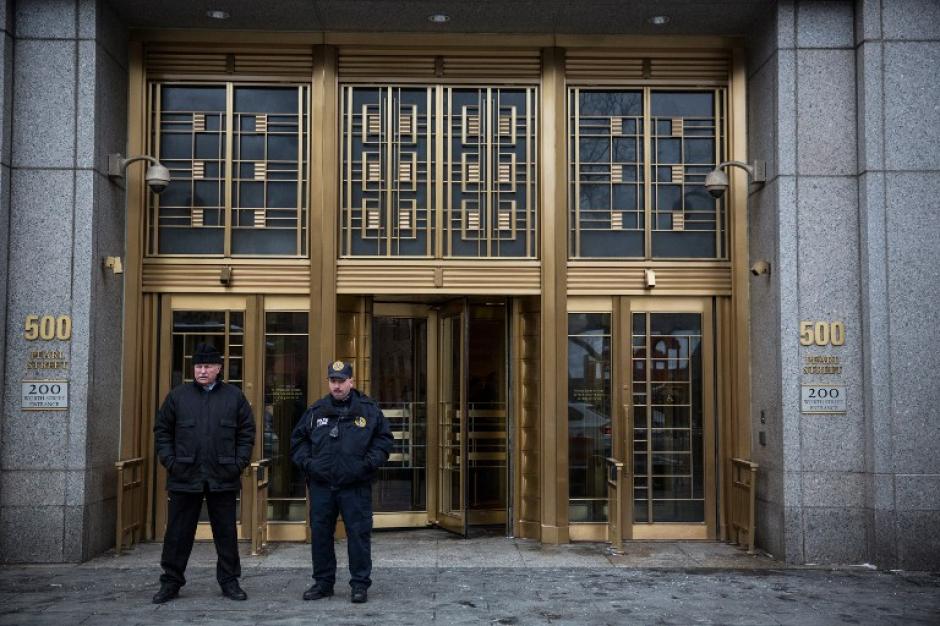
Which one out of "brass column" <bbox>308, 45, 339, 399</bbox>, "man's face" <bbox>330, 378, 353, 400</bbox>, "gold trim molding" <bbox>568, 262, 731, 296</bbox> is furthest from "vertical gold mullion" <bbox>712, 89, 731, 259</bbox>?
"man's face" <bbox>330, 378, 353, 400</bbox>

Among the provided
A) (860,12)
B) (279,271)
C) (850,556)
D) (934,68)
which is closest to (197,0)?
(279,271)

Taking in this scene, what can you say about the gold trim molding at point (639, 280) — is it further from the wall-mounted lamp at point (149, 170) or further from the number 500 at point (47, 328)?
the number 500 at point (47, 328)

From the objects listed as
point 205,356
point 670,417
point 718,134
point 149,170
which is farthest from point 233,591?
point 718,134

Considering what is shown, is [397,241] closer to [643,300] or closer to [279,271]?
[279,271]

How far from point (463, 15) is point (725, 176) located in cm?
311

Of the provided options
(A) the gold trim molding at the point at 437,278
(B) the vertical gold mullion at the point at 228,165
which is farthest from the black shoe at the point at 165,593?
(B) the vertical gold mullion at the point at 228,165

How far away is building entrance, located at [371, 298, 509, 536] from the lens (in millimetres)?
10695

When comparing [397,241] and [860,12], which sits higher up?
[860,12]

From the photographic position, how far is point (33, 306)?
9281 millimetres

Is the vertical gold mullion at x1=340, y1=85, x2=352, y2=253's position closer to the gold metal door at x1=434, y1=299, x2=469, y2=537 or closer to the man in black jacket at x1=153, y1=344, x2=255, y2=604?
the gold metal door at x1=434, y1=299, x2=469, y2=537

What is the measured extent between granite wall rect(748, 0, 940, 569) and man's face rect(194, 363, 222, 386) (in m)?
5.29

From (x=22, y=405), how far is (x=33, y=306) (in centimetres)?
94

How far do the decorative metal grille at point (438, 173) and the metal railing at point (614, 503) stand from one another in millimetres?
2384

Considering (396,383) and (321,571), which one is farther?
(396,383)
